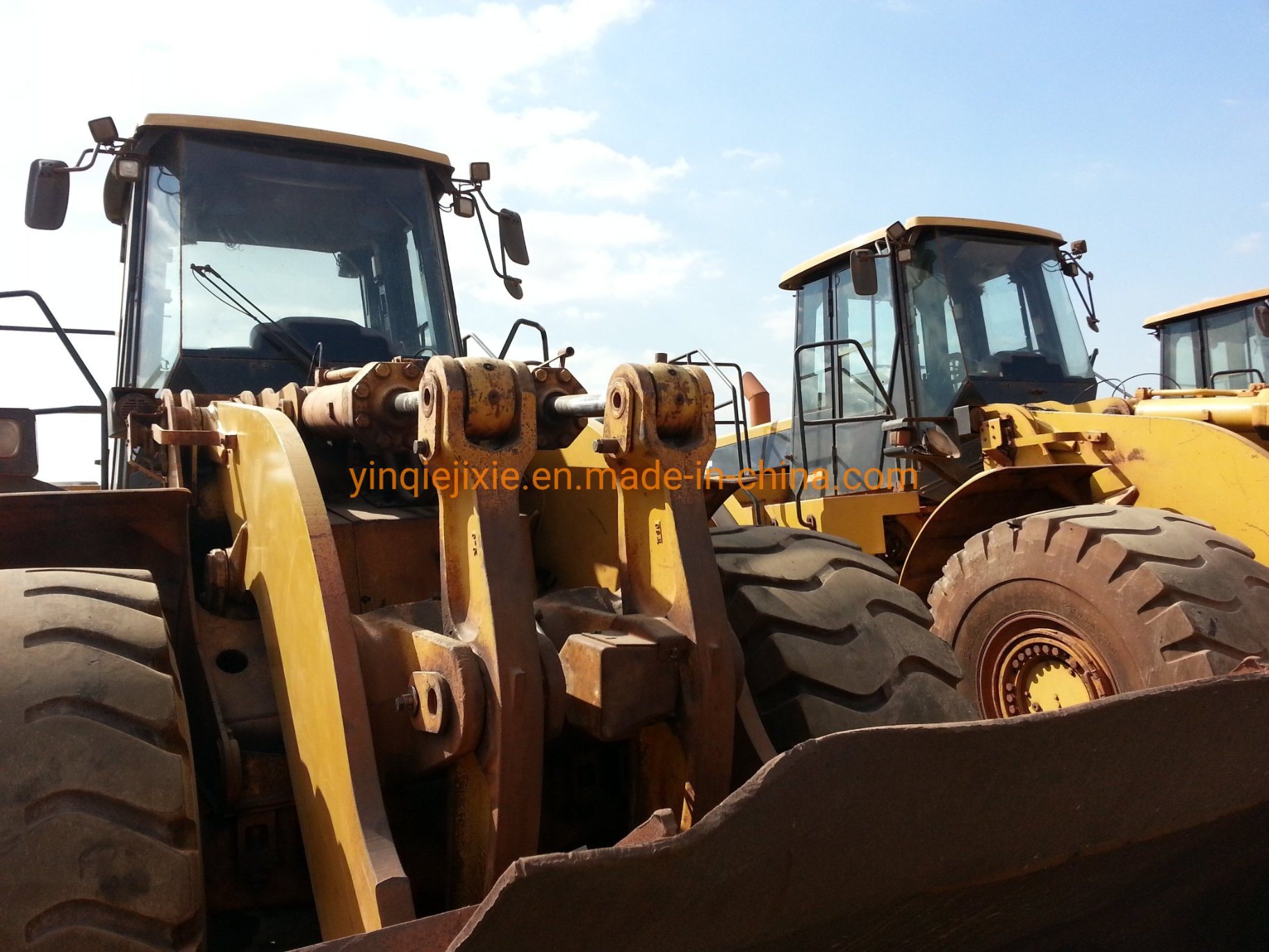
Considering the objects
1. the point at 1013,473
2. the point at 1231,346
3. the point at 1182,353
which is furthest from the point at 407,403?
the point at 1182,353

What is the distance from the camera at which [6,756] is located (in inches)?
73.3

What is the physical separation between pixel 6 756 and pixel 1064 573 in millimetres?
3600

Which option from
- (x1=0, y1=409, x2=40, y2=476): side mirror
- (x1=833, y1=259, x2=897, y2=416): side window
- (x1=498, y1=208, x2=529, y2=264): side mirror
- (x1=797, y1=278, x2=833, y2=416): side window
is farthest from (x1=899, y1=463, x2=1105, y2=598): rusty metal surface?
(x1=0, y1=409, x2=40, y2=476): side mirror

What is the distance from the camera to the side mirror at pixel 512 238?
508 centimetres

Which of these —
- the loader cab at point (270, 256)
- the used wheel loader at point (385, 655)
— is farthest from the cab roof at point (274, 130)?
the used wheel loader at point (385, 655)

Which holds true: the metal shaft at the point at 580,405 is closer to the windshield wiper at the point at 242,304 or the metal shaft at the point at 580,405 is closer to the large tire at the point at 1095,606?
the windshield wiper at the point at 242,304

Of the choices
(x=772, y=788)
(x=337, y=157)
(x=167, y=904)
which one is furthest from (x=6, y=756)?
(x=337, y=157)

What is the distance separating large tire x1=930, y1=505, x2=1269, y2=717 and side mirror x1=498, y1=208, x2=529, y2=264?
252 centimetres

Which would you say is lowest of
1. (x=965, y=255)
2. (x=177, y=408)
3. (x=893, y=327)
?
(x=177, y=408)

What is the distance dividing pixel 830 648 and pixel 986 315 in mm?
5343

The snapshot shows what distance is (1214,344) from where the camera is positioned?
443 inches

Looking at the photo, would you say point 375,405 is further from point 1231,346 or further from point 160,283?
point 1231,346

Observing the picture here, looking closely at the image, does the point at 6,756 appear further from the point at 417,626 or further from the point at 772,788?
the point at 772,788

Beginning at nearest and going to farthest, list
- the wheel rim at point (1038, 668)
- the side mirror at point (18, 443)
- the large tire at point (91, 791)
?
the large tire at point (91, 791) < the side mirror at point (18, 443) < the wheel rim at point (1038, 668)
